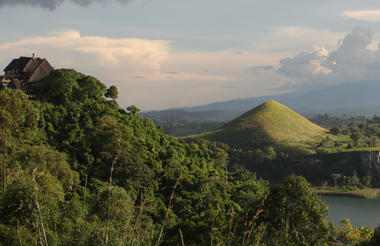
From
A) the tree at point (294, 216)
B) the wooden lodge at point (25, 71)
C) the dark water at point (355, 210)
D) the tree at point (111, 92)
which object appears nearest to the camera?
the tree at point (294, 216)

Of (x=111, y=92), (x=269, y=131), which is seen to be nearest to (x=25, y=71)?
(x=111, y=92)

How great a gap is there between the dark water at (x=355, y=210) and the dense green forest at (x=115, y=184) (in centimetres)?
2151

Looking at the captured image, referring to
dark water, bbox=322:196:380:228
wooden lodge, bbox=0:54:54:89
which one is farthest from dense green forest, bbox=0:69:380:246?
dark water, bbox=322:196:380:228

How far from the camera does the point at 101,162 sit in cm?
4356

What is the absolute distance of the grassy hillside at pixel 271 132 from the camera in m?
128

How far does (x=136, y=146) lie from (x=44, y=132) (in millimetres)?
10661

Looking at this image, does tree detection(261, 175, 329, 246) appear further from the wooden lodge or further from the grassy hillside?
the grassy hillside

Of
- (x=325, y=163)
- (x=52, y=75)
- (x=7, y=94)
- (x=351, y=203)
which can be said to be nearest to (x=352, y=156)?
(x=325, y=163)

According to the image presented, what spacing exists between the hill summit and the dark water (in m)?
36.0

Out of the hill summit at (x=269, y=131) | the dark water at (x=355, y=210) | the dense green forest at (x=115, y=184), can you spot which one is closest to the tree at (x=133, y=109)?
the dense green forest at (x=115, y=184)

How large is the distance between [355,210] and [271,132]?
63.5 metres

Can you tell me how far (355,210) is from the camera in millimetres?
74562

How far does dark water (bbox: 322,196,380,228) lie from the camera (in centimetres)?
6719

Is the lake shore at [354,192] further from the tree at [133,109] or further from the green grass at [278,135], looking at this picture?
the tree at [133,109]
